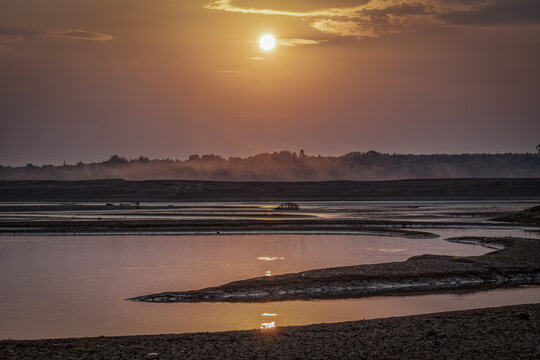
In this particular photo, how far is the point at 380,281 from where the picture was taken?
30141 mm

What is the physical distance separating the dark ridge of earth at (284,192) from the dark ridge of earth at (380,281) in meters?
133

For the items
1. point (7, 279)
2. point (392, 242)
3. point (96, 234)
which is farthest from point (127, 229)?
point (7, 279)

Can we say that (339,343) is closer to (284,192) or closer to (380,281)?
(380,281)

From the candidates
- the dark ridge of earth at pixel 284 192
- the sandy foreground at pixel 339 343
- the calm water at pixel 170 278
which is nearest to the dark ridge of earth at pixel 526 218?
the calm water at pixel 170 278

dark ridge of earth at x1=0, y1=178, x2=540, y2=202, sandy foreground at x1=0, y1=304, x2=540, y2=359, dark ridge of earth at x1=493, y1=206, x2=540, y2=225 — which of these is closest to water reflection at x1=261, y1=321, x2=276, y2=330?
sandy foreground at x1=0, y1=304, x2=540, y2=359

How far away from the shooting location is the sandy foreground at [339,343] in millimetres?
16406

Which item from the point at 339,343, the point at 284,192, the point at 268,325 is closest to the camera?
the point at 339,343

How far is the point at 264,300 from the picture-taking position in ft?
88.1

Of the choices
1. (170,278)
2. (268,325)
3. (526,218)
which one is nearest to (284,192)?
(526,218)

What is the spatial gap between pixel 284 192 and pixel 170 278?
503ft

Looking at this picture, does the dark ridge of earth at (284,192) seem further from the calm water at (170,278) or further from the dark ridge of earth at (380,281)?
the dark ridge of earth at (380,281)

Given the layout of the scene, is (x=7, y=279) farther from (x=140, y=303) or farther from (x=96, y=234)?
(x=96, y=234)

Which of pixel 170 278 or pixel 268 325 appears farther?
pixel 170 278

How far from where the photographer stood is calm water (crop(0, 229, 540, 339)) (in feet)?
75.5
